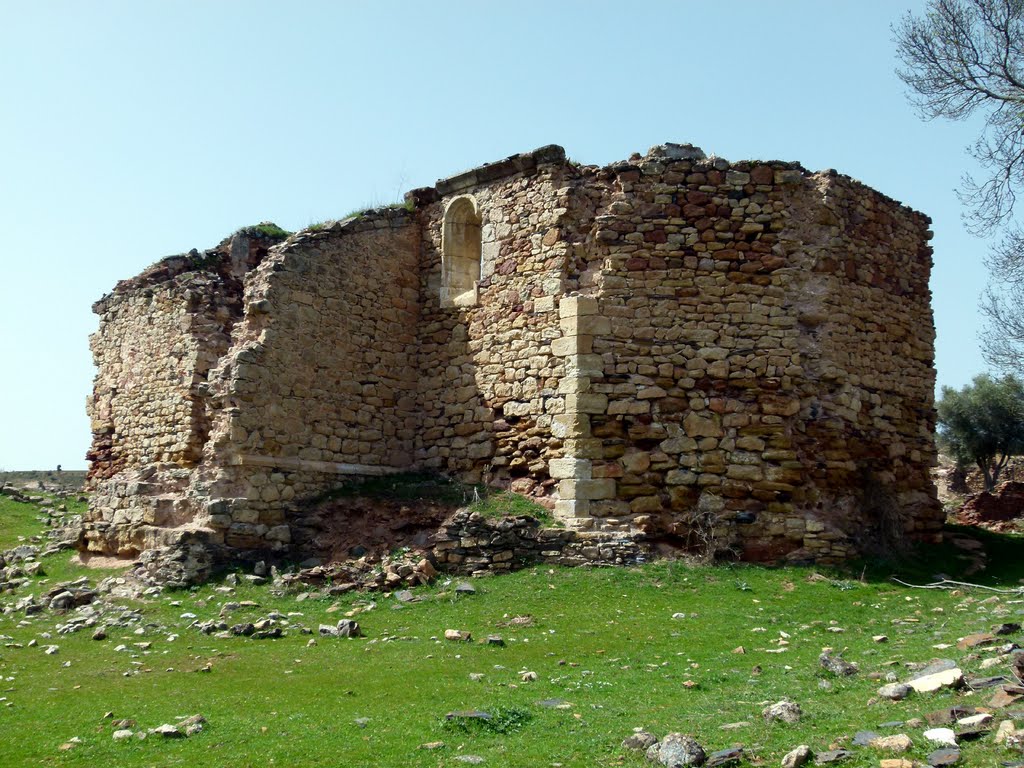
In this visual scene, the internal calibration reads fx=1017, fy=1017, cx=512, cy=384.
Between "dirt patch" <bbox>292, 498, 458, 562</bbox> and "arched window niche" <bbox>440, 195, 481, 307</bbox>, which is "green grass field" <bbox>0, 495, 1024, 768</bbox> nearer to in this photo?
"dirt patch" <bbox>292, 498, 458, 562</bbox>

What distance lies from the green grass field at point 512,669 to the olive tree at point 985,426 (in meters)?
20.6

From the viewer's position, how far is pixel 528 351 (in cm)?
1453

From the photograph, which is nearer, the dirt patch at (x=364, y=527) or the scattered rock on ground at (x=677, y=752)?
the scattered rock on ground at (x=677, y=752)

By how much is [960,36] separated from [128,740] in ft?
48.8

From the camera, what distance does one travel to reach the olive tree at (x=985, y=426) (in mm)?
32719

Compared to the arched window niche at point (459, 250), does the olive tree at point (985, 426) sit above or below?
below

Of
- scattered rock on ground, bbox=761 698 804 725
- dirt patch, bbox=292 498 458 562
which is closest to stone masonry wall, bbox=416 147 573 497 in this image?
dirt patch, bbox=292 498 458 562

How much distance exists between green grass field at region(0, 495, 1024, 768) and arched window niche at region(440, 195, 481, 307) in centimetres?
527

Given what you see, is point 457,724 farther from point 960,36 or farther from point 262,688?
point 960,36

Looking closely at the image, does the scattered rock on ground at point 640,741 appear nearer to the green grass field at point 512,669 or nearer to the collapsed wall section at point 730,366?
the green grass field at point 512,669

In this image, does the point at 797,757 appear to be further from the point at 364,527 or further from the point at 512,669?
the point at 364,527

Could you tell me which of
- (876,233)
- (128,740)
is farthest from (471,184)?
(128,740)

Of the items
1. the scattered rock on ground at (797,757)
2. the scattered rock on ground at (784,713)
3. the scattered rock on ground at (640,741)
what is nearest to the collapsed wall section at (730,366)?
the scattered rock on ground at (784,713)

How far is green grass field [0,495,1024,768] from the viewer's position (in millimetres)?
6891
